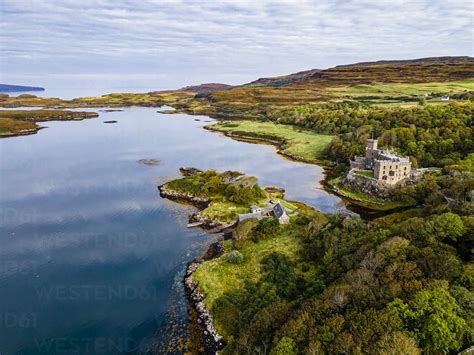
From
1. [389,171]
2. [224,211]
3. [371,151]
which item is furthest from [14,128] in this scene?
[389,171]

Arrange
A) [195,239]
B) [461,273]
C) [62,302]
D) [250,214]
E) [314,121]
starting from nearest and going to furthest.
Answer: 1. [461,273]
2. [62,302]
3. [195,239]
4. [250,214]
5. [314,121]

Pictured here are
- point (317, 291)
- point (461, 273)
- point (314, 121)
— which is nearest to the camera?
point (461, 273)

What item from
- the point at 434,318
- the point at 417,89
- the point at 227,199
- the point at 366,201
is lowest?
the point at 366,201

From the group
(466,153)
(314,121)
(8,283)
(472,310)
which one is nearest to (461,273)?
(472,310)

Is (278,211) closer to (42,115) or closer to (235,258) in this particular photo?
(235,258)

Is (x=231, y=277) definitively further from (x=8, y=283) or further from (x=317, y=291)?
(x=8, y=283)

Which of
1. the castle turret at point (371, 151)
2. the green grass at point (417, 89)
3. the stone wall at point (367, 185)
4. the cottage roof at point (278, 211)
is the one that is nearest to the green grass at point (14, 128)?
the cottage roof at point (278, 211)
